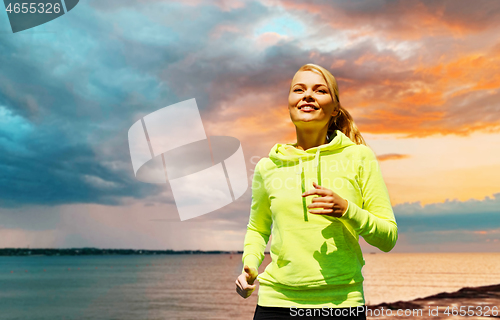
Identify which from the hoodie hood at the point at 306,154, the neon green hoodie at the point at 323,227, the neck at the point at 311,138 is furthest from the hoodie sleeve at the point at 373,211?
the neck at the point at 311,138

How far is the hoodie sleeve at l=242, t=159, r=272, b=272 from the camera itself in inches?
90.0

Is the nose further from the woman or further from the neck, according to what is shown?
the neck

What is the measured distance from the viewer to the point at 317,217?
199cm

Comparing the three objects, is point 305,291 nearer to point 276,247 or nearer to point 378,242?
point 276,247

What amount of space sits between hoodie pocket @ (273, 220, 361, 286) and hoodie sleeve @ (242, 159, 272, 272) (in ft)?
0.99

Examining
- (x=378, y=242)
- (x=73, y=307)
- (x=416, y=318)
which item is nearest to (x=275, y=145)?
(x=378, y=242)

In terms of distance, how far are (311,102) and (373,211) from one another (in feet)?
2.11

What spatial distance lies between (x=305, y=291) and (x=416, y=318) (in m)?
22.0

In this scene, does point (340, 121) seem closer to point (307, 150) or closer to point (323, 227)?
point (307, 150)

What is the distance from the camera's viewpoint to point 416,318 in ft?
68.4

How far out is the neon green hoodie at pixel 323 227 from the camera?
6.29 ft

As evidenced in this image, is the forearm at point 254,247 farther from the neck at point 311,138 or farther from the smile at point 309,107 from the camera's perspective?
the smile at point 309,107

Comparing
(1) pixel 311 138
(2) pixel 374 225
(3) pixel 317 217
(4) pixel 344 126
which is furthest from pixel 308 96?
(2) pixel 374 225

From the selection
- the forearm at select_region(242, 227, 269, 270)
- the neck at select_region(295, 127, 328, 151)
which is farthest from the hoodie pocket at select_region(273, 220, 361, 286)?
the neck at select_region(295, 127, 328, 151)
